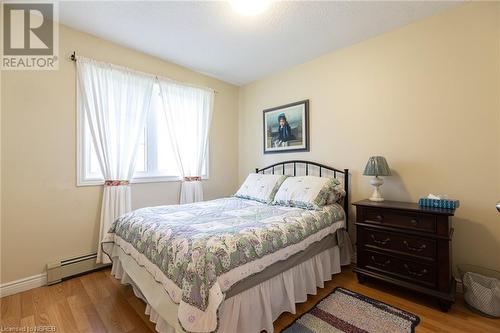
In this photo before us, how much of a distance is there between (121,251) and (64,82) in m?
1.78

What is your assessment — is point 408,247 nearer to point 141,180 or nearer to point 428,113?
point 428,113

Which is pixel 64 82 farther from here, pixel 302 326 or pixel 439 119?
pixel 439 119

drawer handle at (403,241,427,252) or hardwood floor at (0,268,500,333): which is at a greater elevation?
drawer handle at (403,241,427,252)

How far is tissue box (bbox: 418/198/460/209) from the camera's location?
5.65 ft

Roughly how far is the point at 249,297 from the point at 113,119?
2.31 meters

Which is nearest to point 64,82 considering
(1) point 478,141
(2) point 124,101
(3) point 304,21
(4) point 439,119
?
(2) point 124,101

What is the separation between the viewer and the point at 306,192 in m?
2.35

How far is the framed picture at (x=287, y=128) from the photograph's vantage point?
299 centimetres

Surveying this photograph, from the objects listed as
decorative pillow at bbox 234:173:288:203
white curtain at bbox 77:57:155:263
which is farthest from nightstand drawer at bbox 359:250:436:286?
white curtain at bbox 77:57:155:263

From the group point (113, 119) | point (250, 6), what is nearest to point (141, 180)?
point (113, 119)

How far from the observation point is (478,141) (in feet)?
6.13

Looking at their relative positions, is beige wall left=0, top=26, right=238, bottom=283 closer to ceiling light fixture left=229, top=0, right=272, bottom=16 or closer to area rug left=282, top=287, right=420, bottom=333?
ceiling light fixture left=229, top=0, right=272, bottom=16

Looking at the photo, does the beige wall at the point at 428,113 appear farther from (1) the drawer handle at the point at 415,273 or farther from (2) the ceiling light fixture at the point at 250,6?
(2) the ceiling light fixture at the point at 250,6

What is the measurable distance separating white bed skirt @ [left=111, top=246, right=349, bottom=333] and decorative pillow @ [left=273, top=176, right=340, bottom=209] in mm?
497
